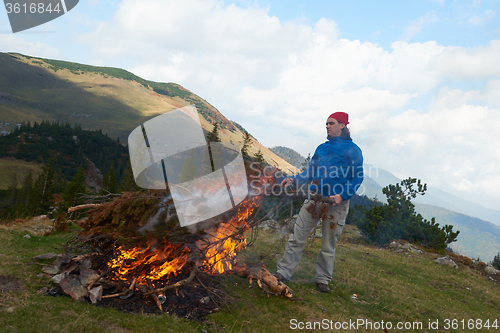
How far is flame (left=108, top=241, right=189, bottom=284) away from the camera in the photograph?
438 cm

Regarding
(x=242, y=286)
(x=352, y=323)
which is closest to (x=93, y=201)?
(x=242, y=286)

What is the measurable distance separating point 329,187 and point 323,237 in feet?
3.60

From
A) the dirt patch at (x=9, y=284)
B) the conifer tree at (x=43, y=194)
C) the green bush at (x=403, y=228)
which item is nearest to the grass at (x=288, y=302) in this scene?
the dirt patch at (x=9, y=284)

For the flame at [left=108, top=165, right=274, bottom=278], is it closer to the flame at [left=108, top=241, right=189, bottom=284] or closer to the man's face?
the flame at [left=108, top=241, right=189, bottom=284]

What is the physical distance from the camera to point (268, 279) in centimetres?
497

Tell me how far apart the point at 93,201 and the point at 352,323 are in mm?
5317

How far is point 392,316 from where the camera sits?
4965 millimetres

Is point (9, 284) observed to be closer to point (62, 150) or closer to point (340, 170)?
point (340, 170)

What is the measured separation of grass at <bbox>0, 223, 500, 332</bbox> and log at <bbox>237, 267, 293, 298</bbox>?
12 cm

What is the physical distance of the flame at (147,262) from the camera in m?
4.38

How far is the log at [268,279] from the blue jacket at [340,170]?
1.76 metres

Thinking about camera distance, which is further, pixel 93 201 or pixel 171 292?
pixel 93 201

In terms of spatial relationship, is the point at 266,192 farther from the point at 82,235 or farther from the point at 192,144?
the point at 82,235

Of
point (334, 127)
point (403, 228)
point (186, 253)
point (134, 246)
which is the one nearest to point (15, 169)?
point (403, 228)
